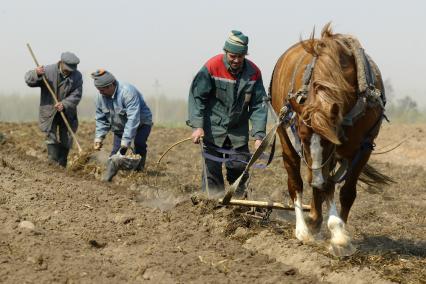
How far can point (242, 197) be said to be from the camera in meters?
7.91

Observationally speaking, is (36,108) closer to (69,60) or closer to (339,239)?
(69,60)

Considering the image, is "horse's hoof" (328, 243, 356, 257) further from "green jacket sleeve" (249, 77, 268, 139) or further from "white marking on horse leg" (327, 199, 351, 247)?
"green jacket sleeve" (249, 77, 268, 139)

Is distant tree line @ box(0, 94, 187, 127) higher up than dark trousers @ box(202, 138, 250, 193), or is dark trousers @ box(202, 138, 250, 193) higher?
dark trousers @ box(202, 138, 250, 193)

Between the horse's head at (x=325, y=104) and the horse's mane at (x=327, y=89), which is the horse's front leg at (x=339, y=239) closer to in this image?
the horse's head at (x=325, y=104)

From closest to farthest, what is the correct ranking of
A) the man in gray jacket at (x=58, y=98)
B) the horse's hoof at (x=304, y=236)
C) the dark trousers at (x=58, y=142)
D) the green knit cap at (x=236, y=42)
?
the horse's hoof at (x=304, y=236) → the green knit cap at (x=236, y=42) → the man in gray jacket at (x=58, y=98) → the dark trousers at (x=58, y=142)

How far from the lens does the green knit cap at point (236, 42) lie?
7332mm

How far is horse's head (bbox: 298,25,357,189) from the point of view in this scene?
17.9 ft

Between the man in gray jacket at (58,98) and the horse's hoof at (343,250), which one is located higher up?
the horse's hoof at (343,250)

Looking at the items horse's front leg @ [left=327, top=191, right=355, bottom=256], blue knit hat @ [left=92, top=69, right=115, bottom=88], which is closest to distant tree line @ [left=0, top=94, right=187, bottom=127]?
blue knit hat @ [left=92, top=69, right=115, bottom=88]

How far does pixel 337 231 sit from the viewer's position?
584 cm

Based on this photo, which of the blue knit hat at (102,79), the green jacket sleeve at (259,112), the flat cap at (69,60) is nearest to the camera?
the green jacket sleeve at (259,112)

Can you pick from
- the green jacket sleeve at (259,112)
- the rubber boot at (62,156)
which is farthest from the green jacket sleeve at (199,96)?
the rubber boot at (62,156)

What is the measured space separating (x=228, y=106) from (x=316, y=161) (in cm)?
220

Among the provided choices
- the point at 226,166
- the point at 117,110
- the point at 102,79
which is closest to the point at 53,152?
the point at 117,110
